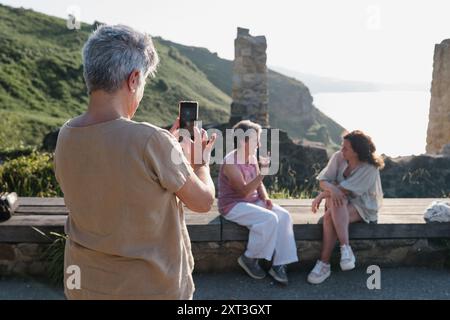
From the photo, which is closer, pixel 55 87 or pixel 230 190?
pixel 230 190

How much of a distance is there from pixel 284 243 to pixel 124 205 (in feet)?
8.84

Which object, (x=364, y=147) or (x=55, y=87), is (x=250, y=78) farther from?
(x=55, y=87)

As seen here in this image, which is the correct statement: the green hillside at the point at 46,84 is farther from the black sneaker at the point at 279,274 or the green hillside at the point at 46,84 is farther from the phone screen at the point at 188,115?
the phone screen at the point at 188,115

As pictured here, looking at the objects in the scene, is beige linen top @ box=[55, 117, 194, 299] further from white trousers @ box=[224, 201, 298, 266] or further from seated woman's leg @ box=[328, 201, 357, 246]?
seated woman's leg @ box=[328, 201, 357, 246]

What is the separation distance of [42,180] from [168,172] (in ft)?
18.6

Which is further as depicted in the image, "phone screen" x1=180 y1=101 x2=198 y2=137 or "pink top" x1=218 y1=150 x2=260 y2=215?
"pink top" x1=218 y1=150 x2=260 y2=215

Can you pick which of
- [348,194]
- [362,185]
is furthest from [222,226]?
[362,185]

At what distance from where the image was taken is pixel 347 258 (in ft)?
14.3

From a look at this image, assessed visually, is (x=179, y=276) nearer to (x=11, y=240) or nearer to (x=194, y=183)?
(x=194, y=183)

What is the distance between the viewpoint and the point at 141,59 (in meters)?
1.96

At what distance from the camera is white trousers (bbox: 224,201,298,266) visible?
4336 millimetres

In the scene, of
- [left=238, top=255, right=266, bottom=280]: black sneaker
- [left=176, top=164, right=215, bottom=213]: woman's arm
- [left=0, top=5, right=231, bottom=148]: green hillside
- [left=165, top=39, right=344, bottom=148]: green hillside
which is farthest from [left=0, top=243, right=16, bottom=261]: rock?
[left=165, top=39, right=344, bottom=148]: green hillside

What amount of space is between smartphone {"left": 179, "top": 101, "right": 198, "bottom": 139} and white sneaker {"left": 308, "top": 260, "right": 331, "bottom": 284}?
2.29 metres
